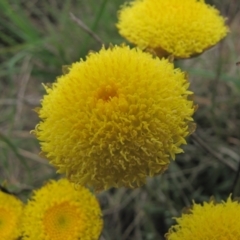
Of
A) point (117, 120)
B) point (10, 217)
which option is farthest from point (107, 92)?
point (10, 217)

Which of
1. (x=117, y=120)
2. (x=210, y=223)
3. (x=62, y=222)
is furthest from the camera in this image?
(x=62, y=222)

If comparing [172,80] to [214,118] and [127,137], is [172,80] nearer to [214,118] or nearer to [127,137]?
[127,137]

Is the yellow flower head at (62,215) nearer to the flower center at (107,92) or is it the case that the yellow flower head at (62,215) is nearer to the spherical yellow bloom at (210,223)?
the spherical yellow bloom at (210,223)

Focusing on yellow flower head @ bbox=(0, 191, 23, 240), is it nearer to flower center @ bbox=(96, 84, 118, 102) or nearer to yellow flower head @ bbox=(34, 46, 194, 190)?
yellow flower head @ bbox=(34, 46, 194, 190)

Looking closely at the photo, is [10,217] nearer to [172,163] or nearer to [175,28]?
[175,28]

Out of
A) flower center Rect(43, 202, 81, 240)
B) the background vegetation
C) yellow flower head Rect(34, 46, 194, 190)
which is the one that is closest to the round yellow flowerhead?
yellow flower head Rect(34, 46, 194, 190)

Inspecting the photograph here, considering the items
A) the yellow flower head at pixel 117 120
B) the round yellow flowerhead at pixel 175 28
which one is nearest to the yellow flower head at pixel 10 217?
the yellow flower head at pixel 117 120

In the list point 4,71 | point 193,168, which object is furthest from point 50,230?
point 4,71
